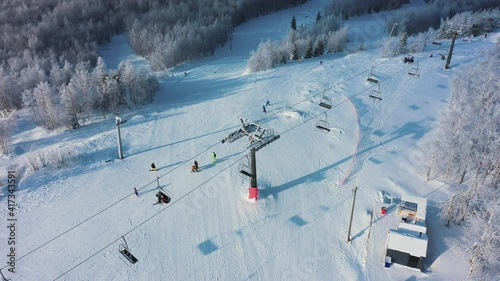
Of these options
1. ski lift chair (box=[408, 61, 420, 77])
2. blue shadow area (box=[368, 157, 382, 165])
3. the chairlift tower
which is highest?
the chairlift tower

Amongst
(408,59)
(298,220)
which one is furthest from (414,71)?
(298,220)

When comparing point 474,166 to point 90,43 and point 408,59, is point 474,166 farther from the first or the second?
point 90,43

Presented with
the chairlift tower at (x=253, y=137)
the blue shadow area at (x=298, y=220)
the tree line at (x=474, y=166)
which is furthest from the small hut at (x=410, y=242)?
the chairlift tower at (x=253, y=137)

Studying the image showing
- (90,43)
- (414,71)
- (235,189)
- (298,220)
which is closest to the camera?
(298,220)

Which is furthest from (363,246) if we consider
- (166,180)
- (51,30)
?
(51,30)

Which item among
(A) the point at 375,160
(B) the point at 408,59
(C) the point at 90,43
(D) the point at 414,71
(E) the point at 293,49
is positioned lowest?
(C) the point at 90,43

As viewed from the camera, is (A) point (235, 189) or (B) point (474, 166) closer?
(B) point (474, 166)

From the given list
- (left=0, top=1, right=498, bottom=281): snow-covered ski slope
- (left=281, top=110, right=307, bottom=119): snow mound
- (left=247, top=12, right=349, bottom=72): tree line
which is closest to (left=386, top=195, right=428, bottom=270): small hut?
(left=0, top=1, right=498, bottom=281): snow-covered ski slope

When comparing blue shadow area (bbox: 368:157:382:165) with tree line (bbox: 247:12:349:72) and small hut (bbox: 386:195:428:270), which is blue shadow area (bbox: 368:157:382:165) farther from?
tree line (bbox: 247:12:349:72)
